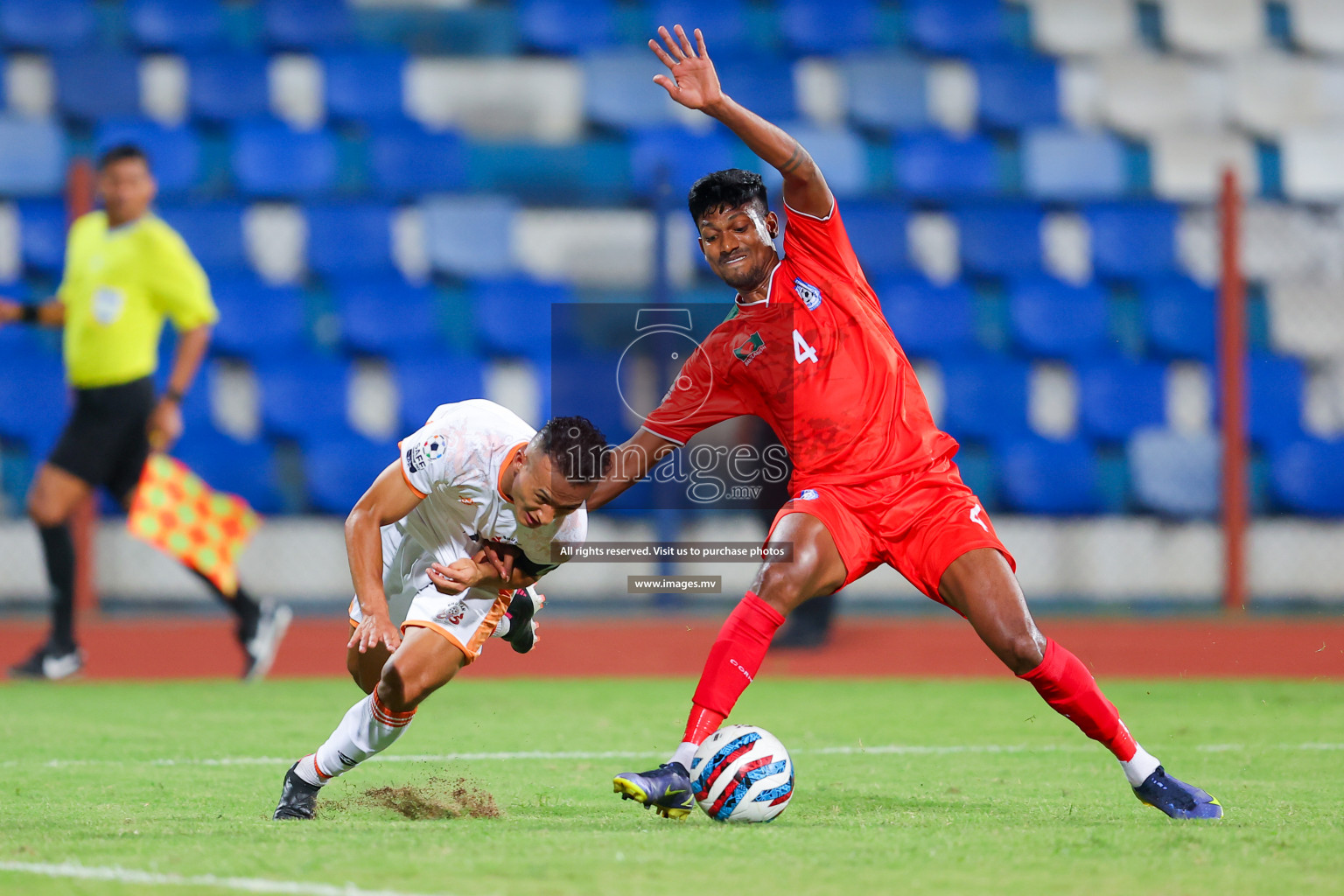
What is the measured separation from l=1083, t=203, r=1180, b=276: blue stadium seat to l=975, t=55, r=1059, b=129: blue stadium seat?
1.52 metres

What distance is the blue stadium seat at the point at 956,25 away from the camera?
13172mm

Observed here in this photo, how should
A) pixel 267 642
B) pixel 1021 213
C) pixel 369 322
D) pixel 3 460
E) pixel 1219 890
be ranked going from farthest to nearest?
pixel 1021 213 < pixel 369 322 < pixel 3 460 < pixel 267 642 < pixel 1219 890

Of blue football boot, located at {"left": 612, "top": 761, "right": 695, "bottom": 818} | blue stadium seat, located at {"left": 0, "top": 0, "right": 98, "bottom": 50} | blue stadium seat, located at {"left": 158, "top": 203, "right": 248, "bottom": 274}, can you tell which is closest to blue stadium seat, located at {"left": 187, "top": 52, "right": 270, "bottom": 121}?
blue stadium seat, located at {"left": 0, "top": 0, "right": 98, "bottom": 50}

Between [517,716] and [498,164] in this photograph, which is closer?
[517,716]

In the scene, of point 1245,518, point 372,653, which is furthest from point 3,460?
point 1245,518

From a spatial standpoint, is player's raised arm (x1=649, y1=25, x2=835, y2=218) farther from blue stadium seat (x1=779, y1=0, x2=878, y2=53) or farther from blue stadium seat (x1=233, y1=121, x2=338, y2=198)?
blue stadium seat (x1=779, y1=0, x2=878, y2=53)

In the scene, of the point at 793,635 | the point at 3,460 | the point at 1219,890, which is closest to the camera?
the point at 1219,890

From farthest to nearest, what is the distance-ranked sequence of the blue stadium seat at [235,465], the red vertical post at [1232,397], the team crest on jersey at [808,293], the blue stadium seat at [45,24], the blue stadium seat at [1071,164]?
1. the blue stadium seat at [1071,164]
2. the blue stadium seat at [45,24]
3. the red vertical post at [1232,397]
4. the blue stadium seat at [235,465]
5. the team crest on jersey at [808,293]

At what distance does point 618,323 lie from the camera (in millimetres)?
10688

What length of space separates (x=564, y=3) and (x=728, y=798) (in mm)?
9968

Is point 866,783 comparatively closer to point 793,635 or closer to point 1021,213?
point 793,635

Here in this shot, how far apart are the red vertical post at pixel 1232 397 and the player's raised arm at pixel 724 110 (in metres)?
6.66

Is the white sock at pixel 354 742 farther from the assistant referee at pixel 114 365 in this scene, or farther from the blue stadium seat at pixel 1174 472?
the blue stadium seat at pixel 1174 472

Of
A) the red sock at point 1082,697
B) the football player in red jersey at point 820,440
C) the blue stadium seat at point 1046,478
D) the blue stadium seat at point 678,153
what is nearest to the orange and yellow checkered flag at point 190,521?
the football player in red jersey at point 820,440
